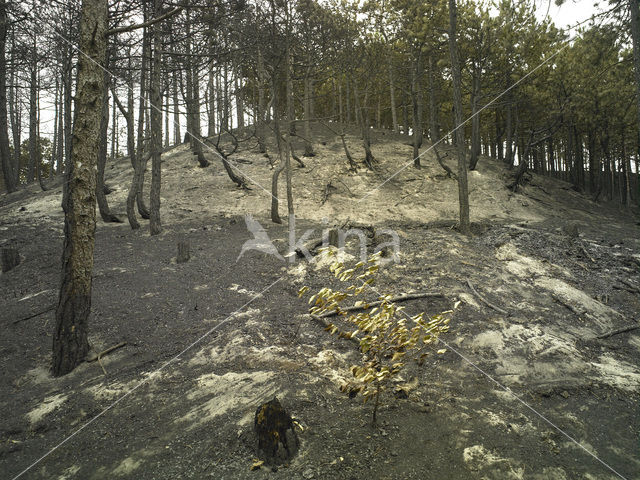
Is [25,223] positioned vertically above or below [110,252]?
above

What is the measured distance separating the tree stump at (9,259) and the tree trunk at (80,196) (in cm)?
485

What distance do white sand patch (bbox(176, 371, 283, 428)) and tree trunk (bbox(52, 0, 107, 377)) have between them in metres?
2.06

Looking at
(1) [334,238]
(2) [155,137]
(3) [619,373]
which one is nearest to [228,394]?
(3) [619,373]

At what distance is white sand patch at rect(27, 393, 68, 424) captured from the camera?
4.00 m

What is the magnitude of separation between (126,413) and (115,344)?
1757mm

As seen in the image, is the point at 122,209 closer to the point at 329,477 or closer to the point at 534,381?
the point at 329,477

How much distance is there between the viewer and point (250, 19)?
12094mm

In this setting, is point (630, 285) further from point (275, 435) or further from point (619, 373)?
point (275, 435)

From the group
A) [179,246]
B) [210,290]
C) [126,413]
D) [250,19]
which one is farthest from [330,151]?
[126,413]

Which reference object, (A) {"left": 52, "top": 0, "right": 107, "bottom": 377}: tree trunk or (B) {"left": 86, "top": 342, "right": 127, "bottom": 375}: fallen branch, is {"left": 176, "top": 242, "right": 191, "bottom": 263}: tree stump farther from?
(A) {"left": 52, "top": 0, "right": 107, "bottom": 377}: tree trunk

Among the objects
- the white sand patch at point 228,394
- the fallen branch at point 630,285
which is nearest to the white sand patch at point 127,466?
the white sand patch at point 228,394

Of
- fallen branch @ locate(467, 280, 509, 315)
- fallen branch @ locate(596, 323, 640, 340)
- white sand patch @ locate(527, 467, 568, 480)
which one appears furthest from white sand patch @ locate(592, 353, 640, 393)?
white sand patch @ locate(527, 467, 568, 480)

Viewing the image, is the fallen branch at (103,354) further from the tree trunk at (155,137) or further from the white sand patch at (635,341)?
the white sand patch at (635,341)

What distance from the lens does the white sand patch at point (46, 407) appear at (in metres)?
4.00
